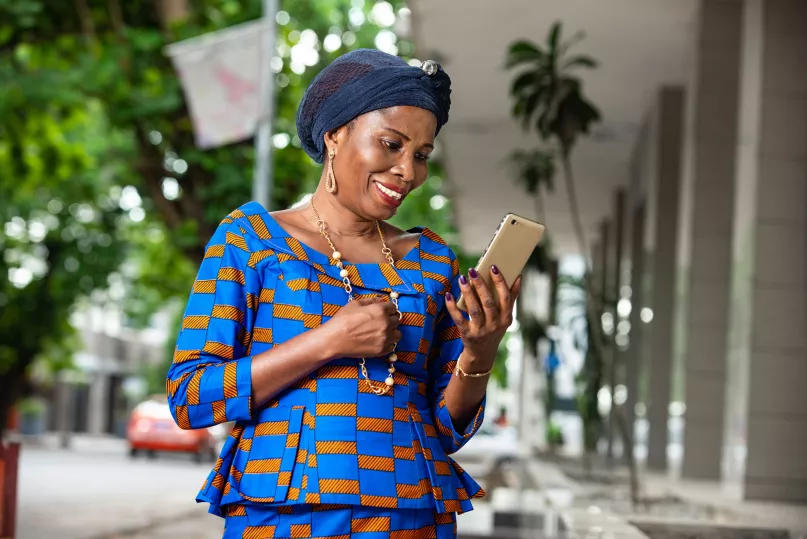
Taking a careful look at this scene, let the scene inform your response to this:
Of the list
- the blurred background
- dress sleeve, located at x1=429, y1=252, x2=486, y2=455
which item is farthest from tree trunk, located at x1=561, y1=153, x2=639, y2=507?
dress sleeve, located at x1=429, y1=252, x2=486, y2=455

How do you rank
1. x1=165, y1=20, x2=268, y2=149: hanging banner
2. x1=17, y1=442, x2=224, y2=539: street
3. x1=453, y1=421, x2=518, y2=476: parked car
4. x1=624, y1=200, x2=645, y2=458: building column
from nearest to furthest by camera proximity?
x1=165, y1=20, x2=268, y2=149: hanging banner
x1=17, y1=442, x2=224, y2=539: street
x1=624, y1=200, x2=645, y2=458: building column
x1=453, y1=421, x2=518, y2=476: parked car

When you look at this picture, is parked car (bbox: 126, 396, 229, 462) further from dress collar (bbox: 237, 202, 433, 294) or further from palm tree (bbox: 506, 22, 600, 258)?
dress collar (bbox: 237, 202, 433, 294)

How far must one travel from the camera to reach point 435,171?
21859 millimetres

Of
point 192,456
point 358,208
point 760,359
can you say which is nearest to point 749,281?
point 760,359

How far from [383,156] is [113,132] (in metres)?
11.9

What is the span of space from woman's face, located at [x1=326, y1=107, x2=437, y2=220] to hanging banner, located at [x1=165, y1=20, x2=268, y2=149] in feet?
29.9

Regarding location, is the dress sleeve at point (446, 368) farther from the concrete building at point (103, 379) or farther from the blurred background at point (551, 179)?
the concrete building at point (103, 379)

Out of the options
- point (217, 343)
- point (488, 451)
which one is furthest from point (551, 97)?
point (488, 451)

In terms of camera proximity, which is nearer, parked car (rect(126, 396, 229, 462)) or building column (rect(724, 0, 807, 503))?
building column (rect(724, 0, 807, 503))

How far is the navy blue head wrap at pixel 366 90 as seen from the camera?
1896 mm

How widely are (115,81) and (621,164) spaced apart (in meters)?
9.99

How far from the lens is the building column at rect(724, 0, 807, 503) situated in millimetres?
9219

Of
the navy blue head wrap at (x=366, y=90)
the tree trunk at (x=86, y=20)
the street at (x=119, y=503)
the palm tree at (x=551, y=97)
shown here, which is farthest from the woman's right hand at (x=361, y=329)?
the tree trunk at (x=86, y=20)

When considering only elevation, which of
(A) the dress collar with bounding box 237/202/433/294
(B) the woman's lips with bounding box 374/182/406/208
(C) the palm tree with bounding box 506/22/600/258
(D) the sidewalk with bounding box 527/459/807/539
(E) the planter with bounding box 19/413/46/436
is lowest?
(E) the planter with bounding box 19/413/46/436
